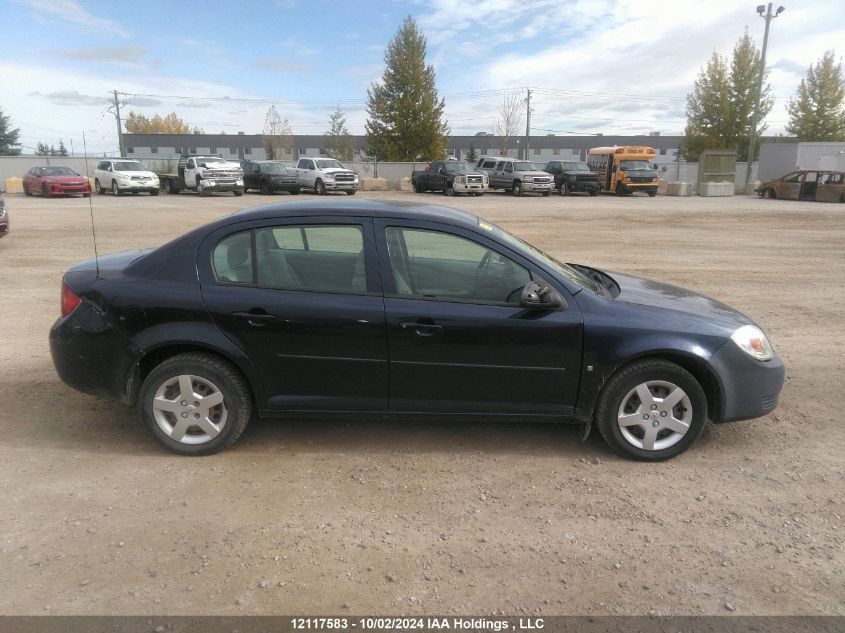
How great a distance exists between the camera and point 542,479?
3.73m

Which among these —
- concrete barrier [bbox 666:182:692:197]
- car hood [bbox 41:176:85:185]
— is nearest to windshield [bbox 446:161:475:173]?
concrete barrier [bbox 666:182:692:197]

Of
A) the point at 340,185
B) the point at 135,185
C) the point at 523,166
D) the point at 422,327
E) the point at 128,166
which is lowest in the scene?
the point at 422,327

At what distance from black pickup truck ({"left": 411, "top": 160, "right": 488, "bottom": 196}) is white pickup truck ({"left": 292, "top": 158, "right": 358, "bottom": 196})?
15.8 feet

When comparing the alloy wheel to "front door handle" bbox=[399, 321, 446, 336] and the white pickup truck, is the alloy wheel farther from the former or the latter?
the white pickup truck

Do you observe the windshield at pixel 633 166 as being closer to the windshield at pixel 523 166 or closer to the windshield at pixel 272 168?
the windshield at pixel 523 166

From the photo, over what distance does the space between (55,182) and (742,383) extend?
31.9 metres

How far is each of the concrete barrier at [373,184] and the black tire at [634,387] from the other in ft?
126

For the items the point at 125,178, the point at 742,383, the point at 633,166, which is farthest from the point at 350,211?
the point at 633,166

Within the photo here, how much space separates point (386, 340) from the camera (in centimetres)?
380

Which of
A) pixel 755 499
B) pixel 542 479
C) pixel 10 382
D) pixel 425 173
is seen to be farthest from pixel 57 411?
pixel 425 173

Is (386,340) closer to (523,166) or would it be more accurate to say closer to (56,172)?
(56,172)

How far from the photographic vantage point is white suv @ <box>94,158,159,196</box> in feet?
97.5

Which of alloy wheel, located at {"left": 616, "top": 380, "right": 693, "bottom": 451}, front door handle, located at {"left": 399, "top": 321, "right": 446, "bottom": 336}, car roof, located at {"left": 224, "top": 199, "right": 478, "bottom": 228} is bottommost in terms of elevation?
alloy wheel, located at {"left": 616, "top": 380, "right": 693, "bottom": 451}

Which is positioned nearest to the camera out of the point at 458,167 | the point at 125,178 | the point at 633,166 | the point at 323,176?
the point at 125,178
